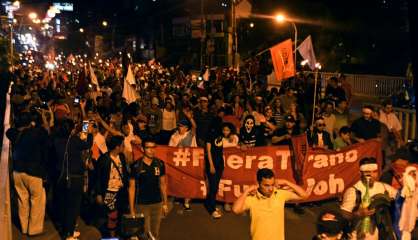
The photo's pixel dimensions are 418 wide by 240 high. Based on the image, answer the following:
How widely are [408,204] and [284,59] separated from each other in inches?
362

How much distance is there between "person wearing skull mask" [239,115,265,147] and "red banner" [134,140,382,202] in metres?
0.13

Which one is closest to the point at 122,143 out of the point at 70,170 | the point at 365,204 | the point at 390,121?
the point at 70,170

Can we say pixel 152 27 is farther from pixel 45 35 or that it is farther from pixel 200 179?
pixel 200 179

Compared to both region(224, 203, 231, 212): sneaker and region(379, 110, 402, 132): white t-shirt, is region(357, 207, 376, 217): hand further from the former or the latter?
region(379, 110, 402, 132): white t-shirt

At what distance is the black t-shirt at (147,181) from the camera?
712 cm

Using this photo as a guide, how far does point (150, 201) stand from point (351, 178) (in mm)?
4586

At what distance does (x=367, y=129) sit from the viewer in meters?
10.5

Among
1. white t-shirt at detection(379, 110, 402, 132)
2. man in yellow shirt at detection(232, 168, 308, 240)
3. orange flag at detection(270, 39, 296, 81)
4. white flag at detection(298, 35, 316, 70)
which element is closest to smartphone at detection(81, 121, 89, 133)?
man in yellow shirt at detection(232, 168, 308, 240)

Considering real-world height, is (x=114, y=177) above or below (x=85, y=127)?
below

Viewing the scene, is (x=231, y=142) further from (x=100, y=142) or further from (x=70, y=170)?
(x=70, y=170)

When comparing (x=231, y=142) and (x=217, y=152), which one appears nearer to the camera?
(x=217, y=152)

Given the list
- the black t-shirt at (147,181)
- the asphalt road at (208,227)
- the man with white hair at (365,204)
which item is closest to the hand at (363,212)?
the man with white hair at (365,204)

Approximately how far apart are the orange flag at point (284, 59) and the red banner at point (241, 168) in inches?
210

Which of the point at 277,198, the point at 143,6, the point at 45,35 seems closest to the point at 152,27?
the point at 143,6
